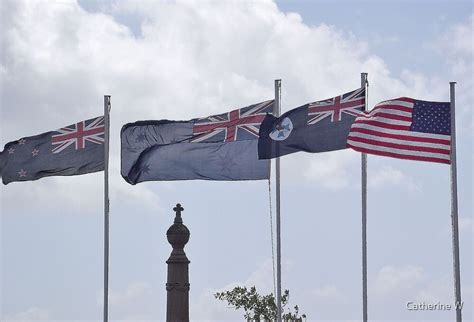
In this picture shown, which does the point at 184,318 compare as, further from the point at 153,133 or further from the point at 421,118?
the point at 421,118

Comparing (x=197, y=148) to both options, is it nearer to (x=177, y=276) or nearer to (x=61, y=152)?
(x=61, y=152)

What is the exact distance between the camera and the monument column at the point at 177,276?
139ft

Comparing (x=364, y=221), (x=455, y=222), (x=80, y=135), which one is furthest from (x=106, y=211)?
(x=455, y=222)

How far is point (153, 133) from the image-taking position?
4019 centimetres

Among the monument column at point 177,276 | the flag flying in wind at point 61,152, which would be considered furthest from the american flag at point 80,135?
the monument column at point 177,276

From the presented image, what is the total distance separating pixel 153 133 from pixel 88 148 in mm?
2240

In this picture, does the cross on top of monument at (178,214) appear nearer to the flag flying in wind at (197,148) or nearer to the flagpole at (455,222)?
the flag flying in wind at (197,148)

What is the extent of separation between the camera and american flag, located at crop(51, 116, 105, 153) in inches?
1619

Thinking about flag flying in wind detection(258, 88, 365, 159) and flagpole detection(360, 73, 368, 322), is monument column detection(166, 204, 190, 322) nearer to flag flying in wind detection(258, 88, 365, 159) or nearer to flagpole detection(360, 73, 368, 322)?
flag flying in wind detection(258, 88, 365, 159)

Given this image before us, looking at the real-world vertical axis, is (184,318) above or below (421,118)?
below

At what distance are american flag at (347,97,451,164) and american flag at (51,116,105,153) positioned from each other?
30.0 ft

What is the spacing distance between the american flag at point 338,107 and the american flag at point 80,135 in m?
7.36

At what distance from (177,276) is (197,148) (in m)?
4.97

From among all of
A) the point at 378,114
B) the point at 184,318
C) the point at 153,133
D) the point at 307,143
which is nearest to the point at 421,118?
the point at 378,114
